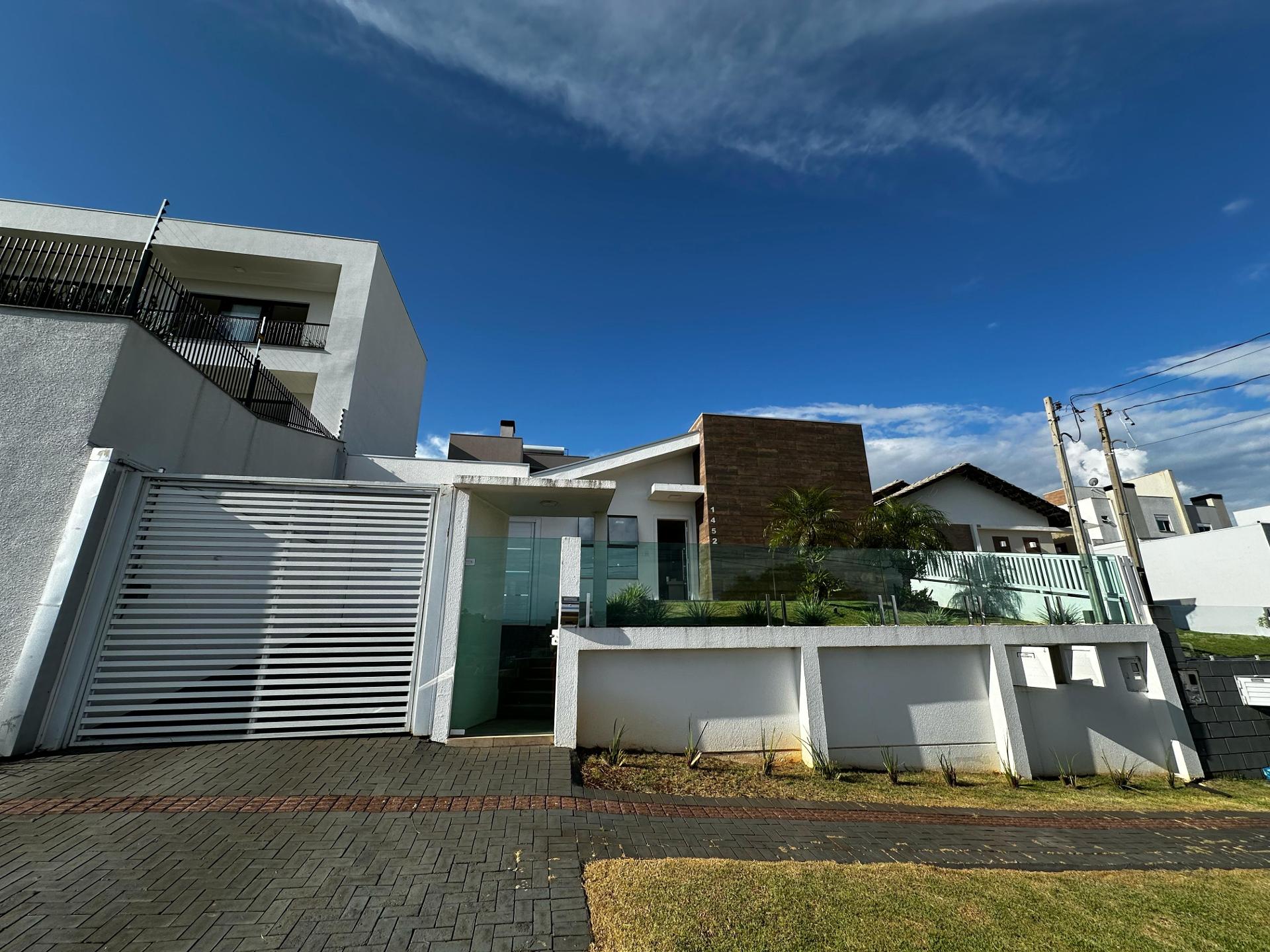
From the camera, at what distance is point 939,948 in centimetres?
318

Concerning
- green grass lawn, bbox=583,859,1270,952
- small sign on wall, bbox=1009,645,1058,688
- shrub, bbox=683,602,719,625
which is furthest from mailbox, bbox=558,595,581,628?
small sign on wall, bbox=1009,645,1058,688

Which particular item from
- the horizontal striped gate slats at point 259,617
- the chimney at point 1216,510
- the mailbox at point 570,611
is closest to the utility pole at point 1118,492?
the mailbox at point 570,611

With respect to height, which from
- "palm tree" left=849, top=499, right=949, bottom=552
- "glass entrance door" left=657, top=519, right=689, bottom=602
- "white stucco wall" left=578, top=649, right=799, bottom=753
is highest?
"palm tree" left=849, top=499, right=949, bottom=552

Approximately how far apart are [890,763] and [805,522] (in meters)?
7.86

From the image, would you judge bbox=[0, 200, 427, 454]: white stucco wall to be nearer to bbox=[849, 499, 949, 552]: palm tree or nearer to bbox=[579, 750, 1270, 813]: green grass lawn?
bbox=[579, 750, 1270, 813]: green grass lawn

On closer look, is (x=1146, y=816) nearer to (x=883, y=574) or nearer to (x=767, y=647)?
(x=883, y=574)

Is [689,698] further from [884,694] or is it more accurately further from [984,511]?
[984,511]

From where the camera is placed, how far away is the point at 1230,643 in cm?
1343

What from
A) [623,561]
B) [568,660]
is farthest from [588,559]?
[568,660]

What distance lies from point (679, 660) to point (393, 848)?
4105 mm

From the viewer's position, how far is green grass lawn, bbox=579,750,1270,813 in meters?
5.99

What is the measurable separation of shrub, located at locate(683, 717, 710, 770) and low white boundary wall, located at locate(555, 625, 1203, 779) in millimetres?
89

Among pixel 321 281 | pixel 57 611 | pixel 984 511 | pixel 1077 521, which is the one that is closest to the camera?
pixel 57 611

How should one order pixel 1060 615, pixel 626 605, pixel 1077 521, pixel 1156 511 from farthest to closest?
1. pixel 1156 511
2. pixel 1077 521
3. pixel 1060 615
4. pixel 626 605
